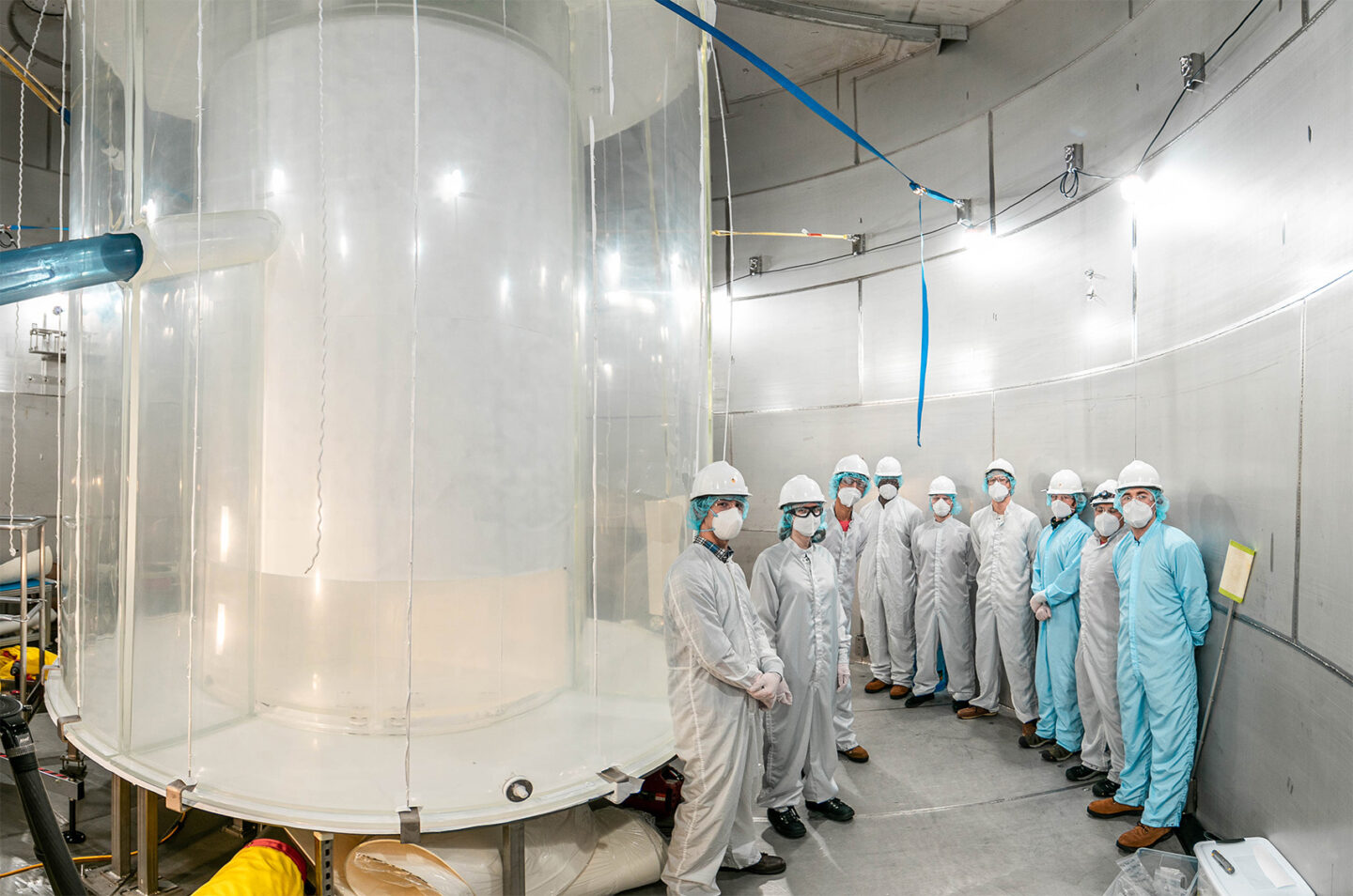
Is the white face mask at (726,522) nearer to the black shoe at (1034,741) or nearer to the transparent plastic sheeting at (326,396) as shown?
the transparent plastic sheeting at (326,396)

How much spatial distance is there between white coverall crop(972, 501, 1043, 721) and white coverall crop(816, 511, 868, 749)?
840 millimetres

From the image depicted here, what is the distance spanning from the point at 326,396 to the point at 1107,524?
3.65 meters

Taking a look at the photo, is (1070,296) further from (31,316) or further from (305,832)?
(31,316)

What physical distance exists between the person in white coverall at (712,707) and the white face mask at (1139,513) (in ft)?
5.93

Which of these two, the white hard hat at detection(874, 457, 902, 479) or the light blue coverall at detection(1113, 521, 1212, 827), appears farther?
the white hard hat at detection(874, 457, 902, 479)

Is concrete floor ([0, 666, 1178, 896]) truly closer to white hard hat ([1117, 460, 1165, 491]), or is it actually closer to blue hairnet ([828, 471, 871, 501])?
white hard hat ([1117, 460, 1165, 491])

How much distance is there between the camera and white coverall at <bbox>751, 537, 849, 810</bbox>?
11.4 ft

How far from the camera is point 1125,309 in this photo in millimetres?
4199

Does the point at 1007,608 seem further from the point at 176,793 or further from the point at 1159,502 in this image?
the point at 176,793

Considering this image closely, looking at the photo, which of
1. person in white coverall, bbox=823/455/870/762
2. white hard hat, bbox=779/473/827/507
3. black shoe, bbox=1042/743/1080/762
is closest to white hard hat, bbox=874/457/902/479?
person in white coverall, bbox=823/455/870/762

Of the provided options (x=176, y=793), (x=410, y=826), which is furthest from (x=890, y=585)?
(x=176, y=793)

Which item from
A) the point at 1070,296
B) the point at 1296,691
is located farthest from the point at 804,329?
the point at 1296,691

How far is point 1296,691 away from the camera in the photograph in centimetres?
273

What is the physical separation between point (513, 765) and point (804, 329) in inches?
189
